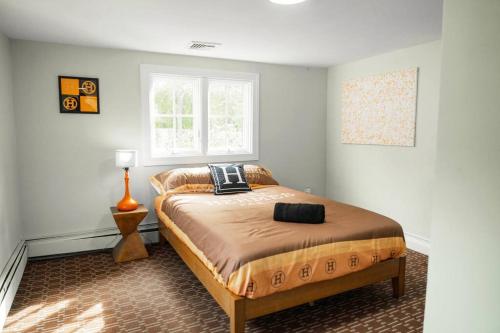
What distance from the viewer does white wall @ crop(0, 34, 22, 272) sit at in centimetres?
292

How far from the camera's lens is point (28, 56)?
11.8 feet

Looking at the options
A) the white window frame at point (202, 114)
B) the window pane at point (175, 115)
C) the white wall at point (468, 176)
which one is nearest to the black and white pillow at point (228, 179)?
the white window frame at point (202, 114)

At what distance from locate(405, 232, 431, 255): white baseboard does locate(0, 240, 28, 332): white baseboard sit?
3896 mm

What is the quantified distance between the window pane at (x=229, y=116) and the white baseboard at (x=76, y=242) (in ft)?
4.86

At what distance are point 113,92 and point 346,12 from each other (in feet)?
8.66

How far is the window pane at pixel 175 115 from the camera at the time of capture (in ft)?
14.2

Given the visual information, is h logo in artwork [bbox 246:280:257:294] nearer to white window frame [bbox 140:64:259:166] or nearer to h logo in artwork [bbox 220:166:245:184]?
h logo in artwork [bbox 220:166:245:184]

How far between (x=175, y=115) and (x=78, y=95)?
1.11 m

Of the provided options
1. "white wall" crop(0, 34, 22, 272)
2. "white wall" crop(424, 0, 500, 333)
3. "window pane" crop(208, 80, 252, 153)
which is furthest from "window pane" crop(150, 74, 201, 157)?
"white wall" crop(424, 0, 500, 333)

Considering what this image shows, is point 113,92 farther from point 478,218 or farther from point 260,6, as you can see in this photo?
point 478,218

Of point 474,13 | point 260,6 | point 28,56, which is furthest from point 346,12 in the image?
point 28,56

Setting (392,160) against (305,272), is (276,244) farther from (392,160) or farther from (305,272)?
(392,160)

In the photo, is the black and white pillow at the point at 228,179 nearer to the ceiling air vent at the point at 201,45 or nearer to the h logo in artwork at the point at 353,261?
the ceiling air vent at the point at 201,45

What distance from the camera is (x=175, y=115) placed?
14.5 feet
